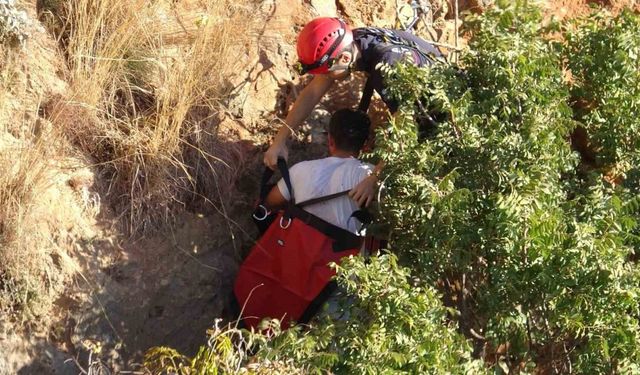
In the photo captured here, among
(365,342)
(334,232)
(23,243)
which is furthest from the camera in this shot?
(334,232)

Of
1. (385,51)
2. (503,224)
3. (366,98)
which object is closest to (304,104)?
(366,98)

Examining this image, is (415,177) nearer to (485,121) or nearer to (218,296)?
(485,121)

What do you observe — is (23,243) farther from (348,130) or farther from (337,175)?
(348,130)

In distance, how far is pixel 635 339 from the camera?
16.8ft

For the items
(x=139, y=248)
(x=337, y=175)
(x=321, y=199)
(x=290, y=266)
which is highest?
(x=337, y=175)

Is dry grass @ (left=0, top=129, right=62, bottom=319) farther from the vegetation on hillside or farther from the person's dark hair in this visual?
the vegetation on hillside

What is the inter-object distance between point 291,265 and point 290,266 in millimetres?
11

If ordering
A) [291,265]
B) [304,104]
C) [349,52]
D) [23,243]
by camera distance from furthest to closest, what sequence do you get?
[304,104] → [349,52] → [291,265] → [23,243]

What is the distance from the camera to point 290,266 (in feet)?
20.8

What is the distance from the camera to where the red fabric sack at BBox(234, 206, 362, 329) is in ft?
20.4

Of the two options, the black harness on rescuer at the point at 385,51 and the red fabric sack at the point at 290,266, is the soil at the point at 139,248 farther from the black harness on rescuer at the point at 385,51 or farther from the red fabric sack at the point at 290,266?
the black harness on rescuer at the point at 385,51

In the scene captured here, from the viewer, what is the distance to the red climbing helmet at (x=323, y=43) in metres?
6.39

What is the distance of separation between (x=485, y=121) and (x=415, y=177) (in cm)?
62

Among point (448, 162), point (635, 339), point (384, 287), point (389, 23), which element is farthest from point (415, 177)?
point (389, 23)
